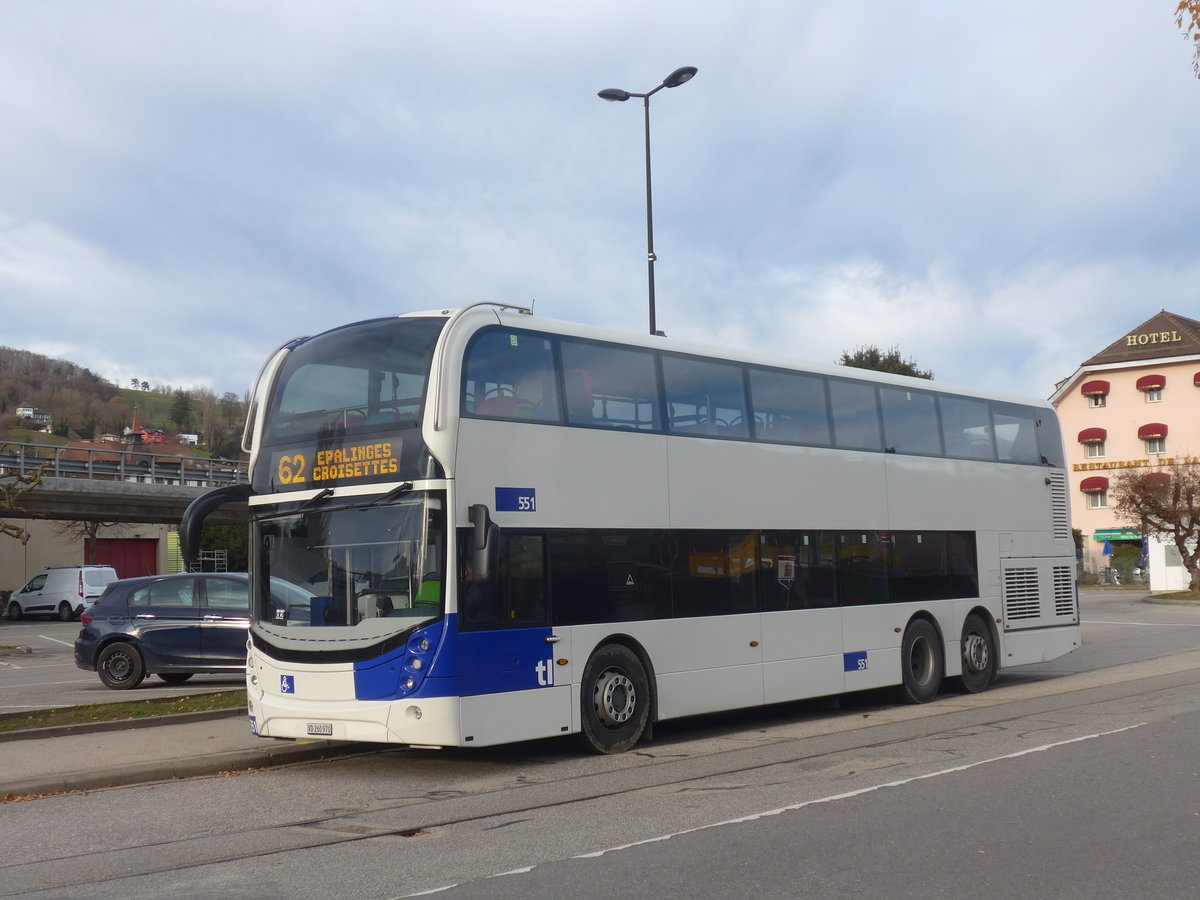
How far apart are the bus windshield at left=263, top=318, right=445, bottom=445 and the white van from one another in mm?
39332

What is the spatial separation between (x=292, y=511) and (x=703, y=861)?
18.2 feet

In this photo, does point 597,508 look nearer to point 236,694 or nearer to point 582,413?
point 582,413

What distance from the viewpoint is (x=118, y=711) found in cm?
1359

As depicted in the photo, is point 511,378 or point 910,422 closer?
point 511,378

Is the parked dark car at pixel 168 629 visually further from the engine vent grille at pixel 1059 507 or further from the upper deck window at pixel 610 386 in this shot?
the engine vent grille at pixel 1059 507

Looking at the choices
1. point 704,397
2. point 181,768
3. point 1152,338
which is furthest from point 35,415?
point 181,768

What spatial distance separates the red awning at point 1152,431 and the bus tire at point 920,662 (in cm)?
5864

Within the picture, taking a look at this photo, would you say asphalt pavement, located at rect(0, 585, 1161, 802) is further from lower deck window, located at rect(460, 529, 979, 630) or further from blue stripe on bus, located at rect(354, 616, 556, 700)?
lower deck window, located at rect(460, 529, 979, 630)

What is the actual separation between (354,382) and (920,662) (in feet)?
28.4

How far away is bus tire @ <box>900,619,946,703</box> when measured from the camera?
49.9ft

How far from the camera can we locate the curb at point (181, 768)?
375 inches

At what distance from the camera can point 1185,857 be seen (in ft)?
21.6

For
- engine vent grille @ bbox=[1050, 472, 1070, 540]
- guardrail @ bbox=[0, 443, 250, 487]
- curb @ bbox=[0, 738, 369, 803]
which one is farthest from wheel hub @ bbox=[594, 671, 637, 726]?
guardrail @ bbox=[0, 443, 250, 487]

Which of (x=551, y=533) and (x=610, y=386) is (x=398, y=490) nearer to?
(x=551, y=533)
